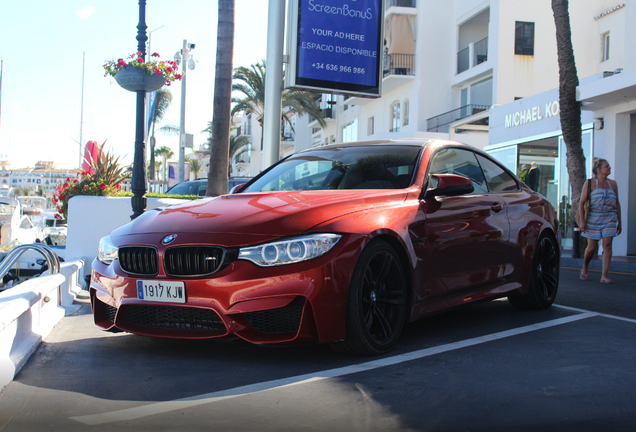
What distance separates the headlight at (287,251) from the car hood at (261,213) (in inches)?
2.7

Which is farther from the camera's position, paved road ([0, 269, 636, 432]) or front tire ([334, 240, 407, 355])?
front tire ([334, 240, 407, 355])

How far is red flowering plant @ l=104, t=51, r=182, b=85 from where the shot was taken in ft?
34.0

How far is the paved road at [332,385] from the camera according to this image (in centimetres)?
306

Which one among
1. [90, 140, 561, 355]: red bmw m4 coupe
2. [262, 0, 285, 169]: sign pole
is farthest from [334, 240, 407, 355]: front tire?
[262, 0, 285, 169]: sign pole

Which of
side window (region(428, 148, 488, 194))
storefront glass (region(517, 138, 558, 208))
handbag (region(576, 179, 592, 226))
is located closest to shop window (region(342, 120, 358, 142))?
storefront glass (region(517, 138, 558, 208))

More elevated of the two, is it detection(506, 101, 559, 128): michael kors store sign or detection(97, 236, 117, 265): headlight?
detection(506, 101, 559, 128): michael kors store sign

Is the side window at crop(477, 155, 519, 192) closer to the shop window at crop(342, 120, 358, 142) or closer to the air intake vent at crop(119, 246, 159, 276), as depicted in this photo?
the air intake vent at crop(119, 246, 159, 276)

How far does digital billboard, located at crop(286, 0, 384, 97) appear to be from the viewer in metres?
11.5

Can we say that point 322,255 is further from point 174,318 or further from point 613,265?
point 613,265

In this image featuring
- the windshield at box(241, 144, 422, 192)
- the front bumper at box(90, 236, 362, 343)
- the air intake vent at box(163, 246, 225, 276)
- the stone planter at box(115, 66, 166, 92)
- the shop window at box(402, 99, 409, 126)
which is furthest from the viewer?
the shop window at box(402, 99, 409, 126)

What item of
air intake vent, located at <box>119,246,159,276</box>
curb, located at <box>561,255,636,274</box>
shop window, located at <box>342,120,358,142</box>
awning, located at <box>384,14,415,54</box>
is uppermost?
awning, located at <box>384,14,415,54</box>

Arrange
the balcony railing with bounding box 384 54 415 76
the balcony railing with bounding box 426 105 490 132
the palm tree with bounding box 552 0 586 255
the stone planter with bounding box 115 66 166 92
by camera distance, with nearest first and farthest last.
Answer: the stone planter with bounding box 115 66 166 92 → the palm tree with bounding box 552 0 586 255 → the balcony railing with bounding box 426 105 490 132 → the balcony railing with bounding box 384 54 415 76

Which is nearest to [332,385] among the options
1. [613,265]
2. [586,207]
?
[586,207]

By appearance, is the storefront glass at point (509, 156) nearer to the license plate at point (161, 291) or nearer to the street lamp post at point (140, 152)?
the street lamp post at point (140, 152)
